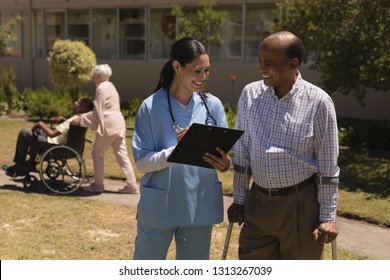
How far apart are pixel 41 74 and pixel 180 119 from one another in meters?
17.8

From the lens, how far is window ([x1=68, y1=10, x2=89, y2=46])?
19172 millimetres

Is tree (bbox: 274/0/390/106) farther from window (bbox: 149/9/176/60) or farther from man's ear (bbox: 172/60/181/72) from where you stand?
window (bbox: 149/9/176/60)

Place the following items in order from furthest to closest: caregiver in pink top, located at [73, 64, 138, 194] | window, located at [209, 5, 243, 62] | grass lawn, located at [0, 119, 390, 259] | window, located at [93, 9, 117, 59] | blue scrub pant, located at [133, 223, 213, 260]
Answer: window, located at [93, 9, 117, 59], window, located at [209, 5, 243, 62], caregiver in pink top, located at [73, 64, 138, 194], grass lawn, located at [0, 119, 390, 259], blue scrub pant, located at [133, 223, 213, 260]

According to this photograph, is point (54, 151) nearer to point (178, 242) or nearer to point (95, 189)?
point (95, 189)

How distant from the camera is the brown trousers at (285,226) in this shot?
2910 millimetres

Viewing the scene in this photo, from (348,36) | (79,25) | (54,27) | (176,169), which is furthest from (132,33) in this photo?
(176,169)

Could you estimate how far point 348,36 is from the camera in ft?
28.0

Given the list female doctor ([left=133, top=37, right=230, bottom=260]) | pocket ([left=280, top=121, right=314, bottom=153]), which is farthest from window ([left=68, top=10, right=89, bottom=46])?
pocket ([left=280, top=121, right=314, bottom=153])

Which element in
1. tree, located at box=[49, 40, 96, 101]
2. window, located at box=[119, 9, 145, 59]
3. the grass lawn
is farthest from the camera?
window, located at box=[119, 9, 145, 59]

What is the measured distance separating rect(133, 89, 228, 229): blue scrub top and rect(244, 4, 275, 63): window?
12709 millimetres

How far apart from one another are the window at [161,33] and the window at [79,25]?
2820mm

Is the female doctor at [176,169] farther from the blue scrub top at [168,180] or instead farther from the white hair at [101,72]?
the white hair at [101,72]

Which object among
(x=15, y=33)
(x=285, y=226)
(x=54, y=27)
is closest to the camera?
(x=285, y=226)

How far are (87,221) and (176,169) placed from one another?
10.5ft
